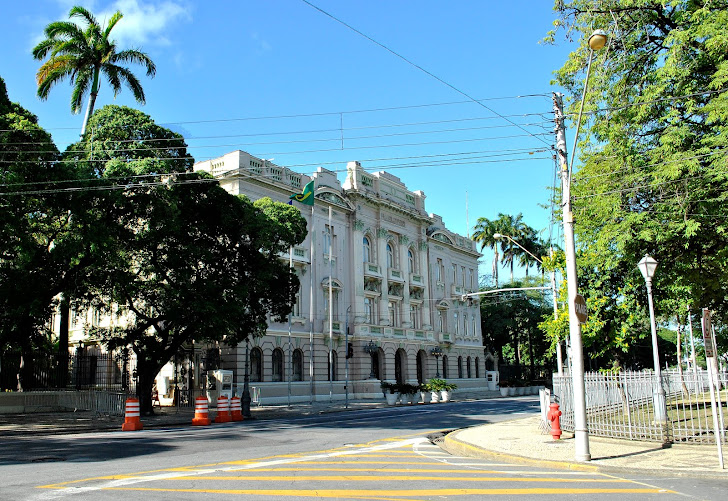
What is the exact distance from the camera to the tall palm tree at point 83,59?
31312 millimetres

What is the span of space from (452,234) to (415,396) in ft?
73.8

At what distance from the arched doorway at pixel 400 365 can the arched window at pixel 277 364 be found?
40.0 feet

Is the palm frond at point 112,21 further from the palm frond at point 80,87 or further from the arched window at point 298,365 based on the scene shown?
the arched window at point 298,365

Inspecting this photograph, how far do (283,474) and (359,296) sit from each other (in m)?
34.0

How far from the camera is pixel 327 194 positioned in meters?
42.8

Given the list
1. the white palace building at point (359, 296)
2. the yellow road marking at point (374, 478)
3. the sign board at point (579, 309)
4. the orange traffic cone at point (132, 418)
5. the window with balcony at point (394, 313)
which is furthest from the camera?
the window with balcony at point (394, 313)

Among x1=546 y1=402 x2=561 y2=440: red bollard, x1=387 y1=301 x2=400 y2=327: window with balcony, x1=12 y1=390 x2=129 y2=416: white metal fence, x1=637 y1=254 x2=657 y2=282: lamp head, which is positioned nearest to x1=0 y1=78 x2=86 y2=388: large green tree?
x1=12 y1=390 x2=129 y2=416: white metal fence

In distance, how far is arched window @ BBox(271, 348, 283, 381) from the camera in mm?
38188

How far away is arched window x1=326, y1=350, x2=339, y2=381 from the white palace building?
7 centimetres

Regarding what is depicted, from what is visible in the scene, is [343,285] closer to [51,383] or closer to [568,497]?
[51,383]

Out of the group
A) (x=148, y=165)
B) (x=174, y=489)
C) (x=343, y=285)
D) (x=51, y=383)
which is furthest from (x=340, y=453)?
(x=343, y=285)

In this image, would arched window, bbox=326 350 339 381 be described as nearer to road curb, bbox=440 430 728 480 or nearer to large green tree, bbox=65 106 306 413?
large green tree, bbox=65 106 306 413

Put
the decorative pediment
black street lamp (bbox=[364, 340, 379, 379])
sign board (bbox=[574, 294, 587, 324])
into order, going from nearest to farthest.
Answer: sign board (bbox=[574, 294, 587, 324]), the decorative pediment, black street lamp (bbox=[364, 340, 379, 379])

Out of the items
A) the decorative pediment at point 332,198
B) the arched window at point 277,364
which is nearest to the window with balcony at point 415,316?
the decorative pediment at point 332,198
